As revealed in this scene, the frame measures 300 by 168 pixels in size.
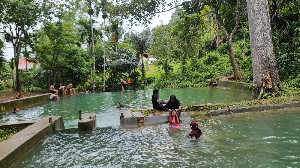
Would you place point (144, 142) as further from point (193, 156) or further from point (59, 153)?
point (59, 153)

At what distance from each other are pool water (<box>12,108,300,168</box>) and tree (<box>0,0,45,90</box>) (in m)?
16.2

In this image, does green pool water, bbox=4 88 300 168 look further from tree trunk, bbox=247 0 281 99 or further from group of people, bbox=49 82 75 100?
group of people, bbox=49 82 75 100

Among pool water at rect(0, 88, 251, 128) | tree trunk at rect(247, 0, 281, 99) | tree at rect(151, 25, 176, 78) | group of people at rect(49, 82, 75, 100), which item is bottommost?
pool water at rect(0, 88, 251, 128)

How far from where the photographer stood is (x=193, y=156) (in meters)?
5.28

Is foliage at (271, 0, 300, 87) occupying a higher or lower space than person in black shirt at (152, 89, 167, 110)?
higher

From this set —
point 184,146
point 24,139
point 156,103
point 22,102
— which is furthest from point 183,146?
point 22,102

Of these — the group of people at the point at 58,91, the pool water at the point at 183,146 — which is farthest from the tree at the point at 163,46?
the pool water at the point at 183,146

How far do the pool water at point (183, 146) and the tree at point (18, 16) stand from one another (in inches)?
638

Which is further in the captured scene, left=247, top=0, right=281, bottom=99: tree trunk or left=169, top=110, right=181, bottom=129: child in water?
left=247, top=0, right=281, bottom=99: tree trunk

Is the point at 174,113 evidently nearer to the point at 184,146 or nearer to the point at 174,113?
the point at 174,113

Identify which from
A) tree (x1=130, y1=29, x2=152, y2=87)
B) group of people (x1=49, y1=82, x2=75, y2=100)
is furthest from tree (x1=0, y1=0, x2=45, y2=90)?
tree (x1=130, y1=29, x2=152, y2=87)

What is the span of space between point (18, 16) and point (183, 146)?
21.1 metres

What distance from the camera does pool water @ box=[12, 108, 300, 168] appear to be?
500 cm

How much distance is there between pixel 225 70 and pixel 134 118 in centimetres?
2106
